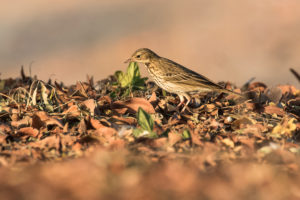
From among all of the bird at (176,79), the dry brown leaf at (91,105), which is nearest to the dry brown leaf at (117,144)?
the dry brown leaf at (91,105)

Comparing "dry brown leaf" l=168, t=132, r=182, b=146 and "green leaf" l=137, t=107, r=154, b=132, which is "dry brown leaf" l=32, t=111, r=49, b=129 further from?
"dry brown leaf" l=168, t=132, r=182, b=146

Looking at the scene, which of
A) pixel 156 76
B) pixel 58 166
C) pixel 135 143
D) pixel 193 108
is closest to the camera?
pixel 58 166

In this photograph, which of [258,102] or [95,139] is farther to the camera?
[258,102]

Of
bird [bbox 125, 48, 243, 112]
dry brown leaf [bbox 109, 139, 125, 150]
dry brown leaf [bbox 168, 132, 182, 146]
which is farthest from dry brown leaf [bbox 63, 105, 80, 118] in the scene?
bird [bbox 125, 48, 243, 112]

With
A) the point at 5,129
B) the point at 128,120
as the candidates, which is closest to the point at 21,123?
the point at 5,129

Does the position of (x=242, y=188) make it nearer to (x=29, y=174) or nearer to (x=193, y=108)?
(x=29, y=174)

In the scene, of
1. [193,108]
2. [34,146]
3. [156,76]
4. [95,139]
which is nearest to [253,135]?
[193,108]
